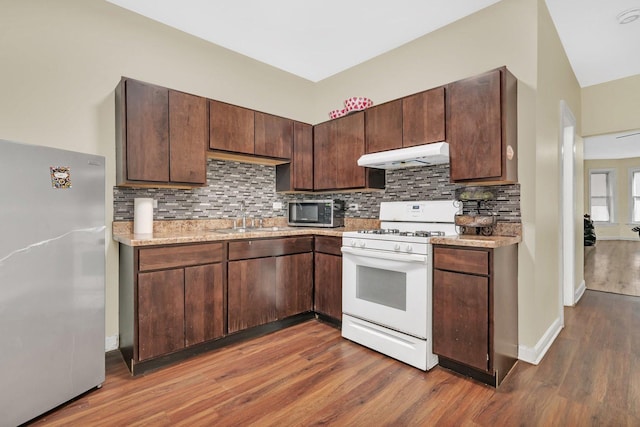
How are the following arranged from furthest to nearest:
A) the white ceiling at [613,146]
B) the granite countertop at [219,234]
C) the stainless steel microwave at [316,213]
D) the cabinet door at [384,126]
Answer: the white ceiling at [613,146] → the stainless steel microwave at [316,213] → the cabinet door at [384,126] → the granite countertop at [219,234]

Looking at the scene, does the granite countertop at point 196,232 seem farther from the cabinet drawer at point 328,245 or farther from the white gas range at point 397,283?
→ the white gas range at point 397,283

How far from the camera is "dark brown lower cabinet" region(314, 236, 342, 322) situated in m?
3.01

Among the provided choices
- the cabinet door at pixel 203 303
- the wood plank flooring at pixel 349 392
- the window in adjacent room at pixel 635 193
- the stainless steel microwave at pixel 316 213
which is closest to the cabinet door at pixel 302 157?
the stainless steel microwave at pixel 316 213

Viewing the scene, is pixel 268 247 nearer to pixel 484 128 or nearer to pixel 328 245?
pixel 328 245

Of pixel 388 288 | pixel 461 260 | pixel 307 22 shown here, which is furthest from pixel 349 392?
pixel 307 22

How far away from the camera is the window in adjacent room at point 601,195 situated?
32.8 feet

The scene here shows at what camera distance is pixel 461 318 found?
2.16 meters

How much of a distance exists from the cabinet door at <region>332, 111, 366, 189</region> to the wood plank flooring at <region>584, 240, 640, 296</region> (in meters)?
3.93

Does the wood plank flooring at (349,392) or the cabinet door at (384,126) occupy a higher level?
the cabinet door at (384,126)

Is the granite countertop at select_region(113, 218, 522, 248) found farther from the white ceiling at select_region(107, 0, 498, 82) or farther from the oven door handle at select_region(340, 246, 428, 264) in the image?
the white ceiling at select_region(107, 0, 498, 82)

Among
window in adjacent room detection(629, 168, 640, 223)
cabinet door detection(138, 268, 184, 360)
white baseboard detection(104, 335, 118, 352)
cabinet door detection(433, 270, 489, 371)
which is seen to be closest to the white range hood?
cabinet door detection(433, 270, 489, 371)

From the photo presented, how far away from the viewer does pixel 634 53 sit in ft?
11.0

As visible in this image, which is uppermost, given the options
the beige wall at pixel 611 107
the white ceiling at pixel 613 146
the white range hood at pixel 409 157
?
the white ceiling at pixel 613 146

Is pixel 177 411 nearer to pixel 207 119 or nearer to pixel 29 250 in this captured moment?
pixel 29 250
